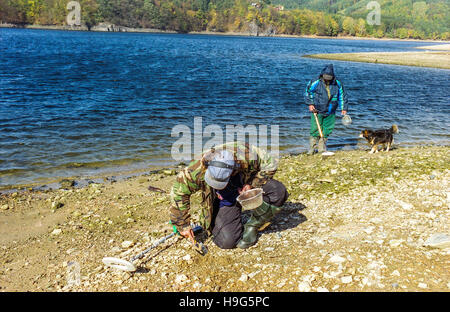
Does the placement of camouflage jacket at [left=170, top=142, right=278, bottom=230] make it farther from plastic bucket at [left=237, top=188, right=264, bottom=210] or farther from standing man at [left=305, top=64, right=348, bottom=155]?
standing man at [left=305, top=64, right=348, bottom=155]

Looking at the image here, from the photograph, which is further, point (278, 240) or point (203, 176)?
point (278, 240)

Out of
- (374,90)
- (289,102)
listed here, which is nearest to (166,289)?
(289,102)

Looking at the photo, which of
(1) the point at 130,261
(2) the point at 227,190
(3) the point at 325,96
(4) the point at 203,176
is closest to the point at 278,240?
(2) the point at 227,190

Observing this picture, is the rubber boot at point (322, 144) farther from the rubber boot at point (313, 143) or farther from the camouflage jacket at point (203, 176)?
the camouflage jacket at point (203, 176)

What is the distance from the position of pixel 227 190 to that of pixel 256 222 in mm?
833

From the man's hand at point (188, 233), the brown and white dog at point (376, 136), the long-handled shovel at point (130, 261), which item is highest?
the brown and white dog at point (376, 136)

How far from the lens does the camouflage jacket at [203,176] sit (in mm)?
5570

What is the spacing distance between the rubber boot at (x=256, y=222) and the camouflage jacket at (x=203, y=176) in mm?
530

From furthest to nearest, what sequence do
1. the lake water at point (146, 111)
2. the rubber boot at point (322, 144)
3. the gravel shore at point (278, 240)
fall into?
the lake water at point (146, 111)
the rubber boot at point (322, 144)
the gravel shore at point (278, 240)

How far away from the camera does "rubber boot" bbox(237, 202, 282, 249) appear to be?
6.25 m

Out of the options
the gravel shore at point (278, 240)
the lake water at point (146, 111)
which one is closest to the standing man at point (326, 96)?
the gravel shore at point (278, 240)

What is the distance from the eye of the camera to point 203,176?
5.59 metres

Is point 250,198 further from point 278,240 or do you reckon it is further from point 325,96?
point 325,96

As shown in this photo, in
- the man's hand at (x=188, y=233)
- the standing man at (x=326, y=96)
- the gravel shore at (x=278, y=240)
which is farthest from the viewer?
the standing man at (x=326, y=96)
